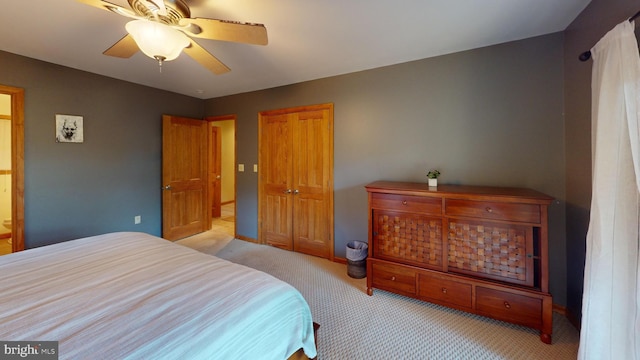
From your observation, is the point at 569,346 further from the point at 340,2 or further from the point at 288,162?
the point at 288,162

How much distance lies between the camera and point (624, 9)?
140cm

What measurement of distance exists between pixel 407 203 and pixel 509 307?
1038 millimetres

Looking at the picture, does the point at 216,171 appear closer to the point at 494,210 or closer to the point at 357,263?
the point at 357,263

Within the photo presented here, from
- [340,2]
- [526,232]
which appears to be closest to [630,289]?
[526,232]

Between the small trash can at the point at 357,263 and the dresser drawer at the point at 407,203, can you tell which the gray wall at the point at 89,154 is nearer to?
the small trash can at the point at 357,263

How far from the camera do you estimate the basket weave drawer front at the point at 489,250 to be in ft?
6.08

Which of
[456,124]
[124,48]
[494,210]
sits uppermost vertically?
[124,48]

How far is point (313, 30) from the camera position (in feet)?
6.75

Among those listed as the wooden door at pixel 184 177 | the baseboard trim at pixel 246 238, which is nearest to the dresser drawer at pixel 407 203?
the baseboard trim at pixel 246 238

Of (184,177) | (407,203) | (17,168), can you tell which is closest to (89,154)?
(17,168)

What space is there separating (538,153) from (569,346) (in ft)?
4.81

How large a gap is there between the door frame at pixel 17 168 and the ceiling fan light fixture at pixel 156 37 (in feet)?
7.45

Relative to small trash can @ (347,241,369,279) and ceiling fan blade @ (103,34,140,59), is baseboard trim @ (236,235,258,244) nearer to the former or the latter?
small trash can @ (347,241,369,279)

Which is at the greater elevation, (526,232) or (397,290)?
(526,232)
